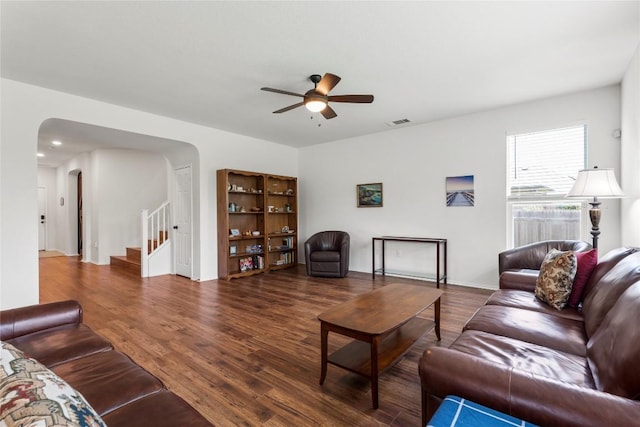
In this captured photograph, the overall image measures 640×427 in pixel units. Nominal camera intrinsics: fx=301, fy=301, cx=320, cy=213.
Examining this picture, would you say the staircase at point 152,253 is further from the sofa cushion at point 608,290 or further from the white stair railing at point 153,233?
the sofa cushion at point 608,290

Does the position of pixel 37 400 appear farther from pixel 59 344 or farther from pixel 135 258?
pixel 135 258

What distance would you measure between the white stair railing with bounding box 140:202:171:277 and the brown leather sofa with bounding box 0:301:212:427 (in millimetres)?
4029

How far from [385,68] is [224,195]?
11.3 feet

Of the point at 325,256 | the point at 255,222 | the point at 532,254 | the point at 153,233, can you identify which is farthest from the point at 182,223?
the point at 532,254

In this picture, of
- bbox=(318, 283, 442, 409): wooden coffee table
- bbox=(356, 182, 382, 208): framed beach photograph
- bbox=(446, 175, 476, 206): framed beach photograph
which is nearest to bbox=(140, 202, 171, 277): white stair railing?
bbox=(356, 182, 382, 208): framed beach photograph

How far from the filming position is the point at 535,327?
1838 mm

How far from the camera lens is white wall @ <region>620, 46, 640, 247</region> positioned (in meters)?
2.90

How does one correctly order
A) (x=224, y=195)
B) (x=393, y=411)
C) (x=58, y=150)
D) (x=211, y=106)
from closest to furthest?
1. (x=393, y=411)
2. (x=211, y=106)
3. (x=224, y=195)
4. (x=58, y=150)

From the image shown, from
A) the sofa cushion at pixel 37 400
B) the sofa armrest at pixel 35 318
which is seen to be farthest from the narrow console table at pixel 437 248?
the sofa cushion at pixel 37 400

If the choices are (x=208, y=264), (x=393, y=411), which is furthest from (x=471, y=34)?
(x=208, y=264)

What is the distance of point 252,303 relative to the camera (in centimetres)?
393

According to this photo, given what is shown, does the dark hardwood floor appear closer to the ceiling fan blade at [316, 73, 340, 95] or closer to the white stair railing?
the white stair railing

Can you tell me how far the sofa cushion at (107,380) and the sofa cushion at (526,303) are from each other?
7.84 feet

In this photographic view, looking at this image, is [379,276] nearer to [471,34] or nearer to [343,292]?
[343,292]
